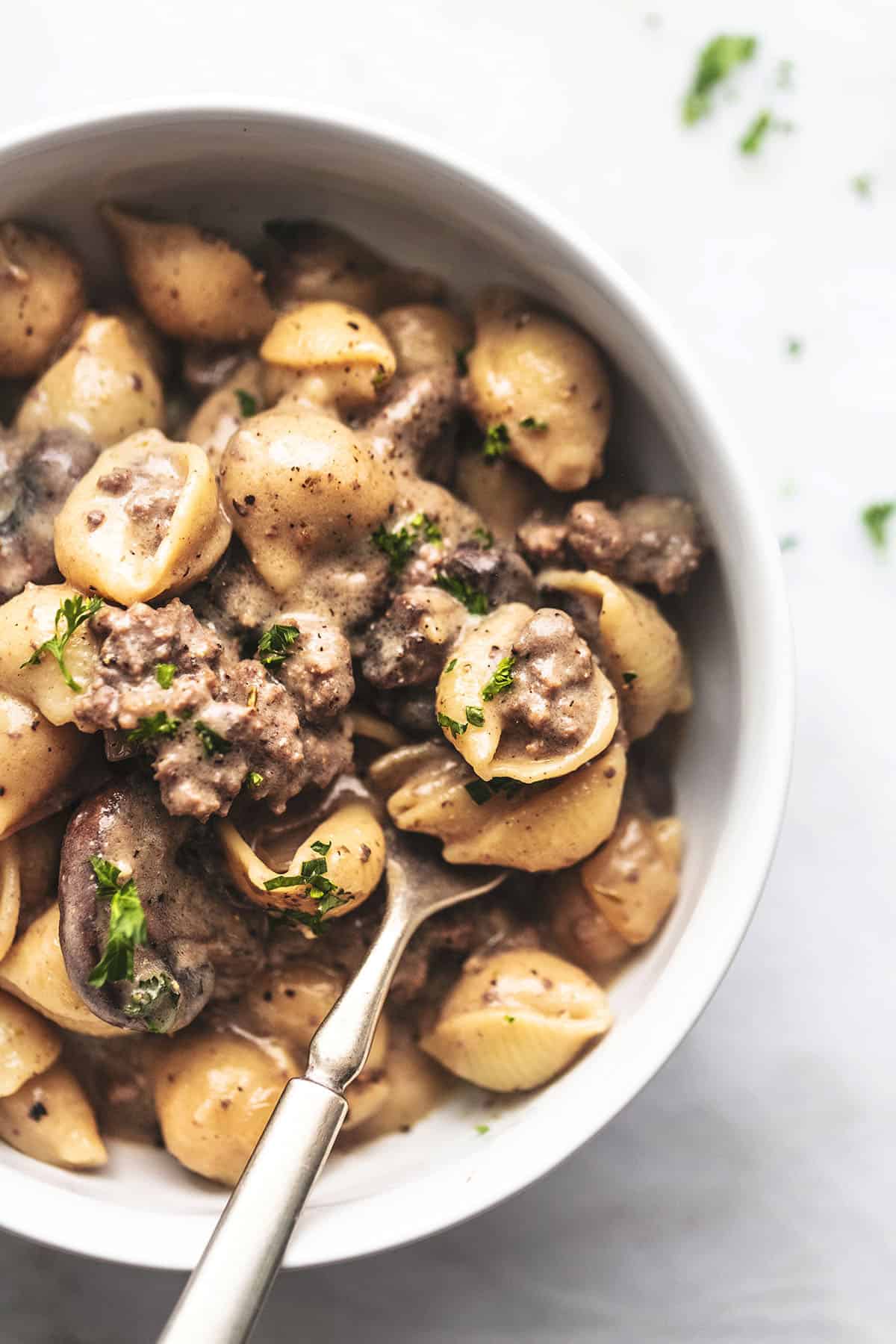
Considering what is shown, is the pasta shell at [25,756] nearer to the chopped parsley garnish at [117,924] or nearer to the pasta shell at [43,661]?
the pasta shell at [43,661]

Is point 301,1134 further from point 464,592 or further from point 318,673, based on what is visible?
point 464,592

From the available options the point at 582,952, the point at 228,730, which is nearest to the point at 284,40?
the point at 228,730

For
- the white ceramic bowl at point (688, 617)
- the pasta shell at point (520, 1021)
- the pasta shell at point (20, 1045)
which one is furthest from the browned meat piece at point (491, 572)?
the pasta shell at point (20, 1045)

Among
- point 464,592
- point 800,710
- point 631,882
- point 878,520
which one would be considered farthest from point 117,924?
point 878,520

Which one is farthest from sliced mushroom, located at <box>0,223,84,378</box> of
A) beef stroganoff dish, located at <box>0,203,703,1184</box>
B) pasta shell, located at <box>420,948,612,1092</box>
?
pasta shell, located at <box>420,948,612,1092</box>

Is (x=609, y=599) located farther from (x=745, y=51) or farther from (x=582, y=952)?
(x=745, y=51)

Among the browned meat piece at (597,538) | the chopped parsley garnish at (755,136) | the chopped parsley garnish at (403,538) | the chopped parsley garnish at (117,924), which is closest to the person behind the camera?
the chopped parsley garnish at (117,924)
